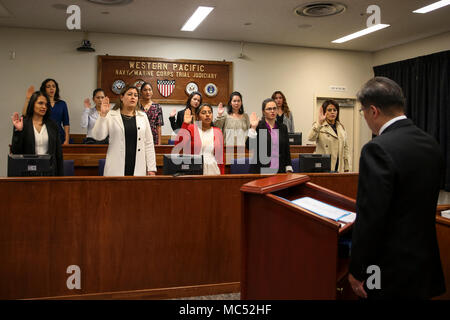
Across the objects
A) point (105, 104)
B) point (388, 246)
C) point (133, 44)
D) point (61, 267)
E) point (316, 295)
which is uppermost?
point (133, 44)

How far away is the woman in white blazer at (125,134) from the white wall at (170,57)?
4.64m

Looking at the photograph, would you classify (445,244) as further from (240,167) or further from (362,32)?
(362,32)

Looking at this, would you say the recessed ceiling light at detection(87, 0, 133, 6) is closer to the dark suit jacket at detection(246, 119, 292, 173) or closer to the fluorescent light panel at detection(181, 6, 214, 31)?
the fluorescent light panel at detection(181, 6, 214, 31)

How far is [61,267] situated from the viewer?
2.69 meters

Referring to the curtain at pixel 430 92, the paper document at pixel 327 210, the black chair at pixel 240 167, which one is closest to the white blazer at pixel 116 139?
the black chair at pixel 240 167

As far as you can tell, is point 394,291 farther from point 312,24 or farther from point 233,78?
point 233,78

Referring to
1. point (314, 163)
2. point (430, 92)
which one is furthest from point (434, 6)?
point (314, 163)

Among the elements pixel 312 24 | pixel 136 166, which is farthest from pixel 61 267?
pixel 312 24

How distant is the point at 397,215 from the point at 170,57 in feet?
24.8

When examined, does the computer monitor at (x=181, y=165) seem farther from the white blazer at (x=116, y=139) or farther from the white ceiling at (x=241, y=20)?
the white ceiling at (x=241, y=20)

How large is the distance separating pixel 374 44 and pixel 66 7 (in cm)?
654

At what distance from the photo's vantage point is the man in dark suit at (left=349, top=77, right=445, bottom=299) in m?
1.40

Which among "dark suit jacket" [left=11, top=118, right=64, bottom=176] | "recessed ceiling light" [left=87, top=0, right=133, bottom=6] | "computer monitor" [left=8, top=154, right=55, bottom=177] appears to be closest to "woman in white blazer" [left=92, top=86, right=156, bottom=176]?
"dark suit jacket" [left=11, top=118, right=64, bottom=176]
